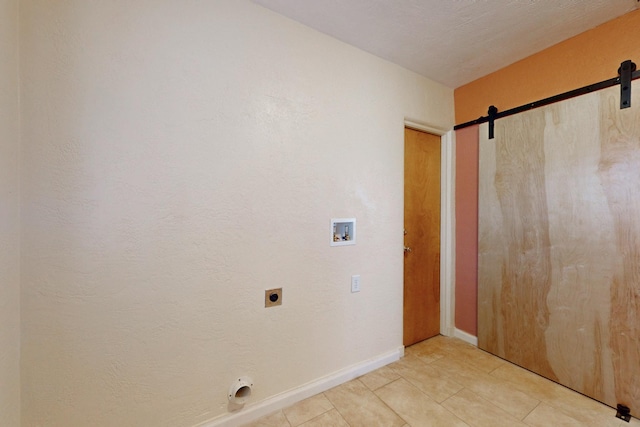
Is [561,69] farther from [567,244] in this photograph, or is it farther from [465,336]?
[465,336]

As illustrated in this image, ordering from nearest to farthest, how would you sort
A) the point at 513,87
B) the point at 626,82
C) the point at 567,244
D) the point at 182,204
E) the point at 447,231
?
the point at 182,204 < the point at 626,82 < the point at 567,244 < the point at 513,87 < the point at 447,231

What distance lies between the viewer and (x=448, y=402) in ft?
5.24

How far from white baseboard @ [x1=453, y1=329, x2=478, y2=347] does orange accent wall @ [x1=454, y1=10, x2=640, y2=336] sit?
1.8 inches

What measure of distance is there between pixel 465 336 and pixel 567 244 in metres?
1.22

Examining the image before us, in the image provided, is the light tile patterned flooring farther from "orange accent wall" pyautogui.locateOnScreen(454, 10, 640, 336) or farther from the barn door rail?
the barn door rail

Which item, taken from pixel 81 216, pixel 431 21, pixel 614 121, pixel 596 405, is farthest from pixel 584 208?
pixel 81 216

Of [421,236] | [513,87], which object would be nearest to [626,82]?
[513,87]

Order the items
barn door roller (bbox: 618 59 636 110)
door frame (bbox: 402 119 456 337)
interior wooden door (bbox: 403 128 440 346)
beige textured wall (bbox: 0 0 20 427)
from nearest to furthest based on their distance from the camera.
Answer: beige textured wall (bbox: 0 0 20 427)
barn door roller (bbox: 618 59 636 110)
interior wooden door (bbox: 403 128 440 346)
door frame (bbox: 402 119 456 337)

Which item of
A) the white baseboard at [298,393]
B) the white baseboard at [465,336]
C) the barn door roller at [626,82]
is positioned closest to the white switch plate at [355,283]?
the white baseboard at [298,393]

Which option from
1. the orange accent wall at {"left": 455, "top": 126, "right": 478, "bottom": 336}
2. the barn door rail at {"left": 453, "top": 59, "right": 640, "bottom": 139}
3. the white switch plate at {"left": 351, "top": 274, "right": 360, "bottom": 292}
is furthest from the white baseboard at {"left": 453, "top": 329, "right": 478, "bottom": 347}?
the barn door rail at {"left": 453, "top": 59, "right": 640, "bottom": 139}

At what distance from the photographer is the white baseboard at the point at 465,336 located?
2.32 metres

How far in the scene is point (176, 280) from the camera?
50.1 inches

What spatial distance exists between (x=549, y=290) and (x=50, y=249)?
3.02 meters

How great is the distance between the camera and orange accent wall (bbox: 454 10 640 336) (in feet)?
5.21
